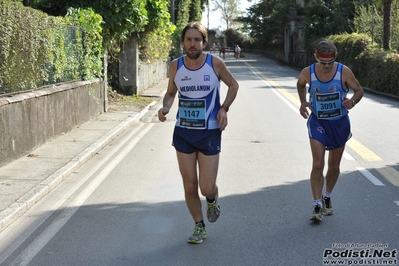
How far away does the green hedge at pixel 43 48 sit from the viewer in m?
10.7

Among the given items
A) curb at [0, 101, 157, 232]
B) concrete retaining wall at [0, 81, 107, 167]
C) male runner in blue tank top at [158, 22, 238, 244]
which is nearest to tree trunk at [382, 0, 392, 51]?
concrete retaining wall at [0, 81, 107, 167]

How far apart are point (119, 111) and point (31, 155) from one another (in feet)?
25.8

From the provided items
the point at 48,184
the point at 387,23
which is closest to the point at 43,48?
the point at 48,184

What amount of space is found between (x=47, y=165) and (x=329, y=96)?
5.02 m

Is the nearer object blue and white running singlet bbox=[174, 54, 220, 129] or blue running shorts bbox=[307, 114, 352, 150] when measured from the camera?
blue and white running singlet bbox=[174, 54, 220, 129]

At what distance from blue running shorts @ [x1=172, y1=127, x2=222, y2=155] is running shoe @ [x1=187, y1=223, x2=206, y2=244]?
715 mm

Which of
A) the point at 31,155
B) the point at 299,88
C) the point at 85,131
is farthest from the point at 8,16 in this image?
the point at 299,88

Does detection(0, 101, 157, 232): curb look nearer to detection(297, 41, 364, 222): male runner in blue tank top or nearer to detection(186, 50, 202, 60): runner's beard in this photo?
detection(186, 50, 202, 60): runner's beard

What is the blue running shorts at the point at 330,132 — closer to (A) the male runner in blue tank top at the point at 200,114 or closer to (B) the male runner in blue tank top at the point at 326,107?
(B) the male runner in blue tank top at the point at 326,107

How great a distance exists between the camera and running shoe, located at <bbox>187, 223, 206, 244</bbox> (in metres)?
6.12

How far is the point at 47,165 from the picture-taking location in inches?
400

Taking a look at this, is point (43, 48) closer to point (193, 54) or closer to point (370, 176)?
point (370, 176)

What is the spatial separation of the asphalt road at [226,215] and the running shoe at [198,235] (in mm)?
62

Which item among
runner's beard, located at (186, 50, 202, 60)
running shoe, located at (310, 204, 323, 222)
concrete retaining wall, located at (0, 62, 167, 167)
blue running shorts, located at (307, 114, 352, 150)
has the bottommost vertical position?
running shoe, located at (310, 204, 323, 222)
